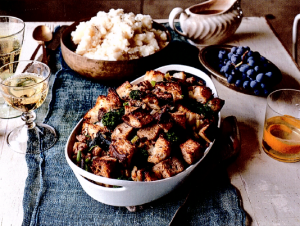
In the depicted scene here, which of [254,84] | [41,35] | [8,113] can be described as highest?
[254,84]

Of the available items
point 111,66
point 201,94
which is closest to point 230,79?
point 201,94

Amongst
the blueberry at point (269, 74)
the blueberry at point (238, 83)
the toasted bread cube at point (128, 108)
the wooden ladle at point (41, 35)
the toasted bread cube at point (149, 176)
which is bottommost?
the wooden ladle at point (41, 35)

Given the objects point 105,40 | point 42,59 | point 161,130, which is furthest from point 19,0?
point 161,130

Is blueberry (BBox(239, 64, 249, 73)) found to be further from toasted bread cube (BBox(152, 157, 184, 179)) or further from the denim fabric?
toasted bread cube (BBox(152, 157, 184, 179))

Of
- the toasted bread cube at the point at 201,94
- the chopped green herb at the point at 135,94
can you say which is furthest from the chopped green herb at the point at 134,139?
the toasted bread cube at the point at 201,94

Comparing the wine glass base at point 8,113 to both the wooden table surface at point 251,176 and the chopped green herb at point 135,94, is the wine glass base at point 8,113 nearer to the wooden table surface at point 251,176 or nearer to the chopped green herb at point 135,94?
the wooden table surface at point 251,176

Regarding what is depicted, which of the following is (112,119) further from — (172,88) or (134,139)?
(172,88)
